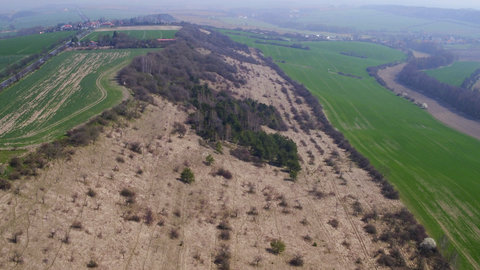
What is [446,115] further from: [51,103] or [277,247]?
[51,103]

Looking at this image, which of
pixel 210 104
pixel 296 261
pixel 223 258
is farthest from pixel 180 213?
pixel 210 104

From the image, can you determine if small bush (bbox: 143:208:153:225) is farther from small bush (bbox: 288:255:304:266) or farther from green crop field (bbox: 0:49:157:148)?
green crop field (bbox: 0:49:157:148)

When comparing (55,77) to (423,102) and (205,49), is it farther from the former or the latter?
(423,102)

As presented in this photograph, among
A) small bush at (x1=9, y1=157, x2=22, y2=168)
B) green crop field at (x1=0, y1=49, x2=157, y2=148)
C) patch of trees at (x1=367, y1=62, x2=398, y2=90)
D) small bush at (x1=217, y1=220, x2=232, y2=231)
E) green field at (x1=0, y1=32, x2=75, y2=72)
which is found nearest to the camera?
small bush at (x1=9, y1=157, x2=22, y2=168)

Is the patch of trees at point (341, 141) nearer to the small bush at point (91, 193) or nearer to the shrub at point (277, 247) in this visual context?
the shrub at point (277, 247)

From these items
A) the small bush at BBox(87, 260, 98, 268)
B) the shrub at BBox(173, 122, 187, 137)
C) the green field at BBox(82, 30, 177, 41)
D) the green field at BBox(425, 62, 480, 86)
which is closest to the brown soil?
the small bush at BBox(87, 260, 98, 268)
